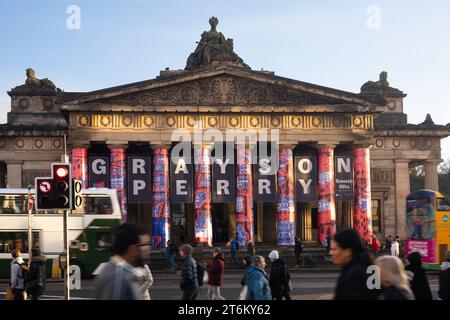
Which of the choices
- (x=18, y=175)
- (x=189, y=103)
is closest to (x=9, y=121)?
(x=18, y=175)

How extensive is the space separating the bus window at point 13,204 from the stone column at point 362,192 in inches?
1141

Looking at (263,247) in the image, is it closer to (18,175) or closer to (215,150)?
(215,150)

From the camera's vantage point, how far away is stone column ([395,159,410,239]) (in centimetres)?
7138

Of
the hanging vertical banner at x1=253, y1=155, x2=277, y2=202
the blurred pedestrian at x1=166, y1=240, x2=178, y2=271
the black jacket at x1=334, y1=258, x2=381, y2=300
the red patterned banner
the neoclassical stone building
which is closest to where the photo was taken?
the black jacket at x1=334, y1=258, x2=381, y2=300

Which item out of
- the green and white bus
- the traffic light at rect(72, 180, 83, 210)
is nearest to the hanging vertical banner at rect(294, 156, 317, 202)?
the green and white bus

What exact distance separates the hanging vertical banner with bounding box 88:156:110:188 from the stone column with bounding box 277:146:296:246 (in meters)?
13.0

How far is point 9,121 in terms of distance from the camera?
7281 cm

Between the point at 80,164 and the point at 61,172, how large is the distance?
41201 millimetres

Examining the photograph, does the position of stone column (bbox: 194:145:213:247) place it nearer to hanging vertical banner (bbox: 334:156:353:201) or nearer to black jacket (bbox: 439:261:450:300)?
hanging vertical banner (bbox: 334:156:353:201)

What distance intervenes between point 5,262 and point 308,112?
27815 mm

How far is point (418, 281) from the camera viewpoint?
555 inches

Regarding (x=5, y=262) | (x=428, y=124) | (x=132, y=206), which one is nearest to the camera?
(x=5, y=262)

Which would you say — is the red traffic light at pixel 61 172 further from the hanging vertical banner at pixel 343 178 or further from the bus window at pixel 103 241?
the hanging vertical banner at pixel 343 178

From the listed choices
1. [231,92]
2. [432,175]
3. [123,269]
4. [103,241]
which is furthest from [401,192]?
[123,269]
